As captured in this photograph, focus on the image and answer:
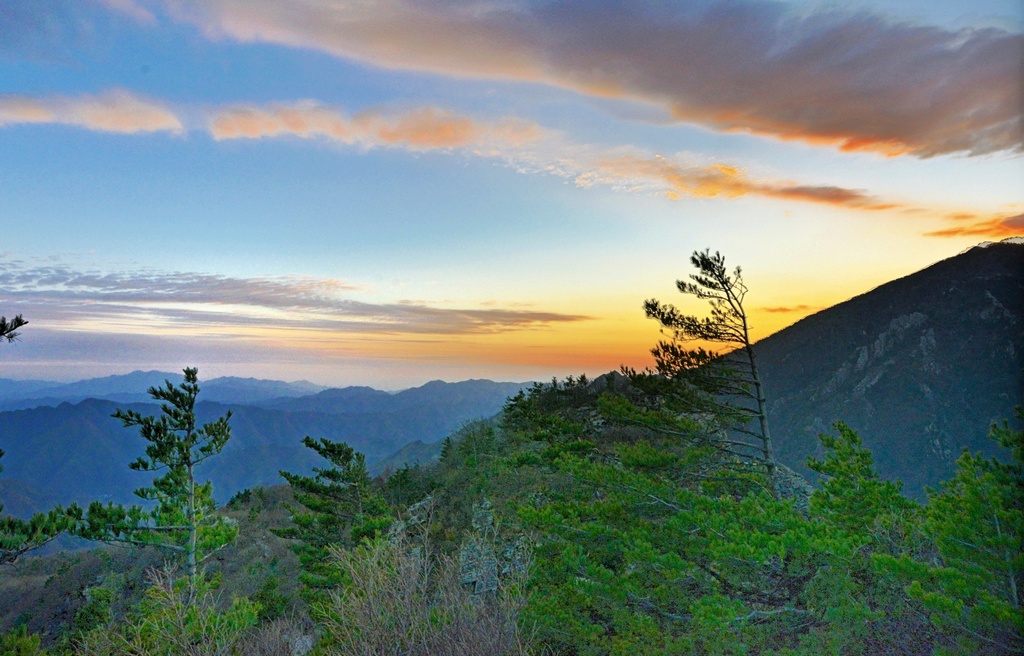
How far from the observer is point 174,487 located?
18.1 m

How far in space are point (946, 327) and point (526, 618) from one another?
10807 centimetres

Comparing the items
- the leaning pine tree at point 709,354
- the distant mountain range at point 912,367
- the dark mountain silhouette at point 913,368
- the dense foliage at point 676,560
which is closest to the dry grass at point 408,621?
the dense foliage at point 676,560

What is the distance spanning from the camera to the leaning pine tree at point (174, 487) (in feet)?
56.6

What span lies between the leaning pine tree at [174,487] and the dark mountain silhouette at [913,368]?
7403 cm

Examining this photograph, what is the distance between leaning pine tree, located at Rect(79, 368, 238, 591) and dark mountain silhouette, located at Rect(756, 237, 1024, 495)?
74027 millimetres

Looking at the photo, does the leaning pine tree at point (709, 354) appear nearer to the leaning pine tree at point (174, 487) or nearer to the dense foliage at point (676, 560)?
the dense foliage at point (676, 560)

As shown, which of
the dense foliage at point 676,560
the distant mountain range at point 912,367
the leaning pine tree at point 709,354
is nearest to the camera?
the dense foliage at point 676,560

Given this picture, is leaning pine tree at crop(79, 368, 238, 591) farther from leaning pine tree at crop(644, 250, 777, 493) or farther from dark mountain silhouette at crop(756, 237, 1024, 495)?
dark mountain silhouette at crop(756, 237, 1024, 495)

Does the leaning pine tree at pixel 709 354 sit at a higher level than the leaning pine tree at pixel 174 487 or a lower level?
higher

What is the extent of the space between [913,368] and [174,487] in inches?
4077

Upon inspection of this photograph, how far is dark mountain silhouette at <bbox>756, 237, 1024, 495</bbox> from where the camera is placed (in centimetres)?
7356

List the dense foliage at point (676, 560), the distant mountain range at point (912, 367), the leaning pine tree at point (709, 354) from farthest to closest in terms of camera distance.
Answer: the distant mountain range at point (912, 367)
the leaning pine tree at point (709, 354)
the dense foliage at point (676, 560)

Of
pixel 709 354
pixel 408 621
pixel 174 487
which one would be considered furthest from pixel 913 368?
pixel 174 487

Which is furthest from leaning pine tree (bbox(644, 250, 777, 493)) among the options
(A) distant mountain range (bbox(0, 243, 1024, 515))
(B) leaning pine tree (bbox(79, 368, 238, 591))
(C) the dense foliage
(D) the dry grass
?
(A) distant mountain range (bbox(0, 243, 1024, 515))
